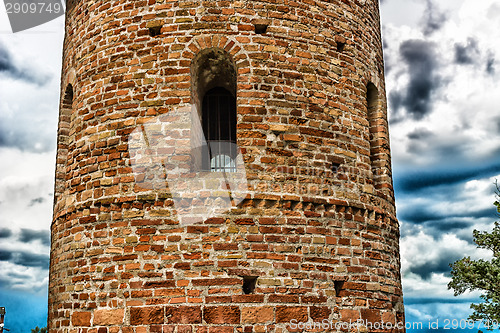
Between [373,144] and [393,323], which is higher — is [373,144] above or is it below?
above

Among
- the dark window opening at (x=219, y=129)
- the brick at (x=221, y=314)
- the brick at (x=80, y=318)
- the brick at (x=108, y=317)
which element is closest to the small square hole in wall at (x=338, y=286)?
the brick at (x=221, y=314)

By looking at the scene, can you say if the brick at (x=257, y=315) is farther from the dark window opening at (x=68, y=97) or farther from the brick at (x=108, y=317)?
the dark window opening at (x=68, y=97)

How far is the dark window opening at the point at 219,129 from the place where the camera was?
247 inches

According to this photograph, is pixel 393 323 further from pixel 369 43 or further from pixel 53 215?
pixel 53 215

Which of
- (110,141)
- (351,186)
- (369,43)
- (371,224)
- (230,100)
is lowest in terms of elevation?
(371,224)

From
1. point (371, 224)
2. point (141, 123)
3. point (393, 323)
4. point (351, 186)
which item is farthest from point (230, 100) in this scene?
point (393, 323)

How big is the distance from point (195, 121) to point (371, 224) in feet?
8.08

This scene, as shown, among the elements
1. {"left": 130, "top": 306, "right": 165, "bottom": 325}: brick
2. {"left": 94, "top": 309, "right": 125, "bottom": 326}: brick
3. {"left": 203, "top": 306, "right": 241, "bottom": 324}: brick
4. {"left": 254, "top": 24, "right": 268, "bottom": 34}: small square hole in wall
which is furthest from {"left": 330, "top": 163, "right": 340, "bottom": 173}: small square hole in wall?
{"left": 94, "top": 309, "right": 125, "bottom": 326}: brick

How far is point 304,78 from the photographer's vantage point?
6055 millimetres

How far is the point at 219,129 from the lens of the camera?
6.39 m

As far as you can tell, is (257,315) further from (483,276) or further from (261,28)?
(483,276)

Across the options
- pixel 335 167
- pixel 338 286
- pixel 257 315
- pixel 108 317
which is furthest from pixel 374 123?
pixel 108 317

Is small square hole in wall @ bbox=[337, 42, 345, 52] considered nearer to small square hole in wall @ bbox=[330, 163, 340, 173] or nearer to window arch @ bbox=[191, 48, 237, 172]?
window arch @ bbox=[191, 48, 237, 172]

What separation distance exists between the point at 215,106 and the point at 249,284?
2.37 metres
